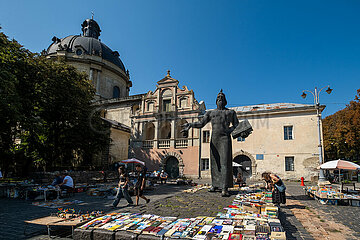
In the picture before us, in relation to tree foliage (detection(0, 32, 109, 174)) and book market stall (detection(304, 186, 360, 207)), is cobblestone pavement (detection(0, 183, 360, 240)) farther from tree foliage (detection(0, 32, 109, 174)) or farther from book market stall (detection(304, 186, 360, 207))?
tree foliage (detection(0, 32, 109, 174))

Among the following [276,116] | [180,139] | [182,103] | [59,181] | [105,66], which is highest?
[105,66]

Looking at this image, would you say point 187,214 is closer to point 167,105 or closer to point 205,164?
point 205,164

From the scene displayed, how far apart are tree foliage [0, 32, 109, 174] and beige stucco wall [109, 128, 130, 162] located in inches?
264

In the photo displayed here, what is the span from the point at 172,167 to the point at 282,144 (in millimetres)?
12736

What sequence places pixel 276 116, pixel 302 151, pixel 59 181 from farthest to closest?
pixel 276 116
pixel 302 151
pixel 59 181

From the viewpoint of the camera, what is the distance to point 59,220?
4.78 metres

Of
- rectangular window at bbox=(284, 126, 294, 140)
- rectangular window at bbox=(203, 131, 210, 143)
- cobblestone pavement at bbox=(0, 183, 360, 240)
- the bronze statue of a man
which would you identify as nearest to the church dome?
rectangular window at bbox=(203, 131, 210, 143)

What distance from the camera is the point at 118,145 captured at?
3048cm

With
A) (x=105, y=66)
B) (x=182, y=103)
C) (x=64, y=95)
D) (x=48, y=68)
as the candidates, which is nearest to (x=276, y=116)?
(x=182, y=103)

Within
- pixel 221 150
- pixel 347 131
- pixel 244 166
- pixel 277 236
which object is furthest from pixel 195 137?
pixel 277 236

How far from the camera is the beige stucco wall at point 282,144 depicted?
2133 cm

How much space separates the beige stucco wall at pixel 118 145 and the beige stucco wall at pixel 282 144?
52.8ft

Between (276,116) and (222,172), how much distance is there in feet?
60.7

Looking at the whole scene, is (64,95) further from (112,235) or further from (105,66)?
(105,66)
